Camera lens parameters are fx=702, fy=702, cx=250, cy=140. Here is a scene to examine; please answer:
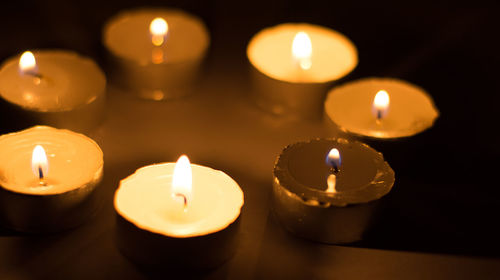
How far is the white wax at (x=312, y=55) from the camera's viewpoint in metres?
1.68

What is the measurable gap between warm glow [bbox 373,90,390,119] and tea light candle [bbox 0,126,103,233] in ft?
1.96

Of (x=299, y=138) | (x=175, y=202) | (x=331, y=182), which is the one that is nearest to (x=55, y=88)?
(x=175, y=202)

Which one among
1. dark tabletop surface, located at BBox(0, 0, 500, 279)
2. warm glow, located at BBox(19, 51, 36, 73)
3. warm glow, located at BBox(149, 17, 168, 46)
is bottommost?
dark tabletop surface, located at BBox(0, 0, 500, 279)

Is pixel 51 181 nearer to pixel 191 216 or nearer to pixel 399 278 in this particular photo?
pixel 191 216

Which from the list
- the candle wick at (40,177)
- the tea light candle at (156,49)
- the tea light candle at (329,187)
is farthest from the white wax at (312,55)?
the candle wick at (40,177)

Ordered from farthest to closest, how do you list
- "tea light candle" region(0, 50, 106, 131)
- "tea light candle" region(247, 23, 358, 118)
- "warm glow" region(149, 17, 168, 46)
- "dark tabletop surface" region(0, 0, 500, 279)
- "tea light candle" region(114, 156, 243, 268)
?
"warm glow" region(149, 17, 168, 46) < "tea light candle" region(247, 23, 358, 118) < "tea light candle" region(0, 50, 106, 131) < "dark tabletop surface" region(0, 0, 500, 279) < "tea light candle" region(114, 156, 243, 268)

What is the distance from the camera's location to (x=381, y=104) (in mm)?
1510

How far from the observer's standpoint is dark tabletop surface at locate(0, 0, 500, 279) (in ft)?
4.07

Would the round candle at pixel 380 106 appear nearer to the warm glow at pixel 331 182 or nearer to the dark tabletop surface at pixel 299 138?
the dark tabletop surface at pixel 299 138

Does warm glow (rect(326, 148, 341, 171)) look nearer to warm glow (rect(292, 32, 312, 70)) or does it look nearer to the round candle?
the round candle

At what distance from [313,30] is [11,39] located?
29.3 inches

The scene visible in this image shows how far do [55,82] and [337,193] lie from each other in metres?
0.69

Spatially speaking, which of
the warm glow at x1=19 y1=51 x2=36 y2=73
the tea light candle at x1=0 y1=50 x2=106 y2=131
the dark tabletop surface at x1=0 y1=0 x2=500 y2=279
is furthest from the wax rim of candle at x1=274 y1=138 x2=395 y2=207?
the warm glow at x1=19 y1=51 x2=36 y2=73

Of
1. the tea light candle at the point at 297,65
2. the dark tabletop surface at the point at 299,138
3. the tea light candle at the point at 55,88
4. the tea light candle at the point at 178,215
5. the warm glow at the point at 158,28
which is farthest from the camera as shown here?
the warm glow at the point at 158,28
